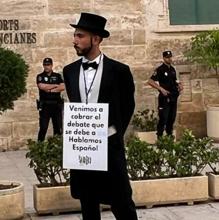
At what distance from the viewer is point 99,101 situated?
16.0ft

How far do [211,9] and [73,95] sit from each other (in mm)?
9325

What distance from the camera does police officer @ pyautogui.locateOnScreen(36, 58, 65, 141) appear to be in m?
11.6

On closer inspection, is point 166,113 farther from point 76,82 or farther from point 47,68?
point 76,82

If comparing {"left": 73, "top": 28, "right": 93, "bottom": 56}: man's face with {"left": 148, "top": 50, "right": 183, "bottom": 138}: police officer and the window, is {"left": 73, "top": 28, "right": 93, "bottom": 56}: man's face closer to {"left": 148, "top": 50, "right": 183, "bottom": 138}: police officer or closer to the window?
{"left": 148, "top": 50, "right": 183, "bottom": 138}: police officer

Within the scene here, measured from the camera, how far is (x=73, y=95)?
495 cm

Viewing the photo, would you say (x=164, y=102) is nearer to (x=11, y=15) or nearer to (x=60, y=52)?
(x=60, y=52)

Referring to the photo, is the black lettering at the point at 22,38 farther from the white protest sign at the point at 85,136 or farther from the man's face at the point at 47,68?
the white protest sign at the point at 85,136

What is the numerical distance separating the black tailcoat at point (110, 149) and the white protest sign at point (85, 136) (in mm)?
59

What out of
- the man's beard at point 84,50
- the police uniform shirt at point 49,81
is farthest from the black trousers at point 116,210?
the police uniform shirt at point 49,81

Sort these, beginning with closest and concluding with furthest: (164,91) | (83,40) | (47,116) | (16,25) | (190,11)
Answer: (83,40)
(47,116)
(164,91)
(16,25)
(190,11)

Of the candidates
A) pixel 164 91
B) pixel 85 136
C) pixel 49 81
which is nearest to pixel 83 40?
pixel 85 136

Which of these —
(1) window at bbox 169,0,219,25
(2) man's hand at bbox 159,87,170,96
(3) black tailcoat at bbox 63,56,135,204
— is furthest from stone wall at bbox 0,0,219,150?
(3) black tailcoat at bbox 63,56,135,204

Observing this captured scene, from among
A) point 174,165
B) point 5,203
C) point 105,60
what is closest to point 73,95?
point 105,60

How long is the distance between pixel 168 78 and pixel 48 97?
7.91ft
